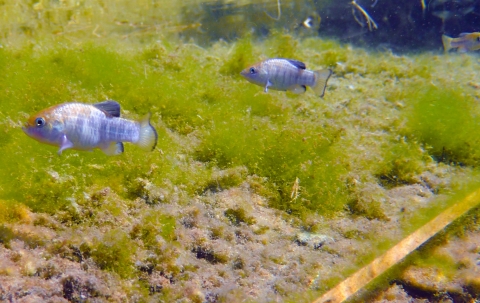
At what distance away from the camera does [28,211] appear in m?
3.29

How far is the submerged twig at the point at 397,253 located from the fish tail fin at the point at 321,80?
241cm

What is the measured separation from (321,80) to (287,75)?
0.57 m

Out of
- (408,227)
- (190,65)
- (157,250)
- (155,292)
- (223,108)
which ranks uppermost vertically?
(190,65)

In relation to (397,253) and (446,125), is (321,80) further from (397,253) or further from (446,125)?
(446,125)

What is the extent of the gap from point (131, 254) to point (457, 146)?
19.9ft

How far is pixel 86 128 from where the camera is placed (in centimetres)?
285

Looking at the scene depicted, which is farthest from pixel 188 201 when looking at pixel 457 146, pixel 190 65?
pixel 457 146

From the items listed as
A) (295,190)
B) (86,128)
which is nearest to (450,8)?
(295,190)

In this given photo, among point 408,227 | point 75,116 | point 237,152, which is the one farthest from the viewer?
point 237,152

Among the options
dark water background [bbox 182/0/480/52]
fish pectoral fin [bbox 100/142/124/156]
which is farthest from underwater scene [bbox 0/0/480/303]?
dark water background [bbox 182/0/480/52]

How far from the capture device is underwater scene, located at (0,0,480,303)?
117 inches

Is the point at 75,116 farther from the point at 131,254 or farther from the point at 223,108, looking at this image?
the point at 223,108

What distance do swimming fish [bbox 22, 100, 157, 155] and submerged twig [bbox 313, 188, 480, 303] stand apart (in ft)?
7.97

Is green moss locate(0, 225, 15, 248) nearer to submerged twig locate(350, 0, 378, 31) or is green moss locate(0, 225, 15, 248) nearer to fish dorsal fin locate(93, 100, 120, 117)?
fish dorsal fin locate(93, 100, 120, 117)
